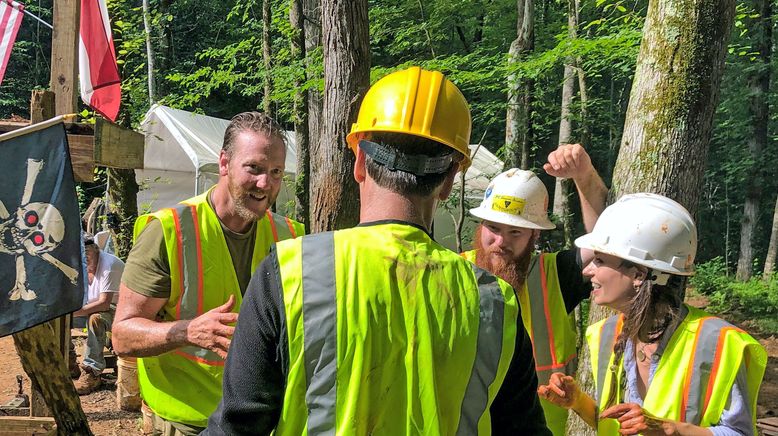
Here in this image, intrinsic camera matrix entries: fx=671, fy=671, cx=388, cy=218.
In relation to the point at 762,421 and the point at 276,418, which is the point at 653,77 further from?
the point at 762,421

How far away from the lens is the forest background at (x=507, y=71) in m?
8.99

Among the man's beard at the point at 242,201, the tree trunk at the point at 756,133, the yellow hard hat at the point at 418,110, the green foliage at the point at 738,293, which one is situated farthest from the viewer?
the tree trunk at the point at 756,133

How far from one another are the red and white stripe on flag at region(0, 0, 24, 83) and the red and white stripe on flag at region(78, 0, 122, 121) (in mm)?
773

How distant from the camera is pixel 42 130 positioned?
4.33 meters

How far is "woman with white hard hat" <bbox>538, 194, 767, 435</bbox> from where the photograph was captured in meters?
2.36

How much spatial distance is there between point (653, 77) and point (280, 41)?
10074mm

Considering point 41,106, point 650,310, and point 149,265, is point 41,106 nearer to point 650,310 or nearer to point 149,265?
point 149,265

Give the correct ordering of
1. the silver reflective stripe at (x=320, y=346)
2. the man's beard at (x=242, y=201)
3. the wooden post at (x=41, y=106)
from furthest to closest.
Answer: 1. the wooden post at (x=41, y=106)
2. the man's beard at (x=242, y=201)
3. the silver reflective stripe at (x=320, y=346)

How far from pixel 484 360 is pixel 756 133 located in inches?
841

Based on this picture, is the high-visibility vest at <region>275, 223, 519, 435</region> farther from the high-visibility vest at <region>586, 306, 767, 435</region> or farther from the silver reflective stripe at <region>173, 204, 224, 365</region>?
→ the silver reflective stripe at <region>173, 204, 224, 365</region>

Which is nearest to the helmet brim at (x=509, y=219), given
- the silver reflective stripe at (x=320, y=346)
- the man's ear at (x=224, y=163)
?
the man's ear at (x=224, y=163)

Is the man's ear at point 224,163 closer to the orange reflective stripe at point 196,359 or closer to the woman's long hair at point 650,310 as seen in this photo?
the orange reflective stripe at point 196,359

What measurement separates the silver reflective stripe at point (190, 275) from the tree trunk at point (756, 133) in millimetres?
17623

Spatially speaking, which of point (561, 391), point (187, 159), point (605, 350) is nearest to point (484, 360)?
point (561, 391)
